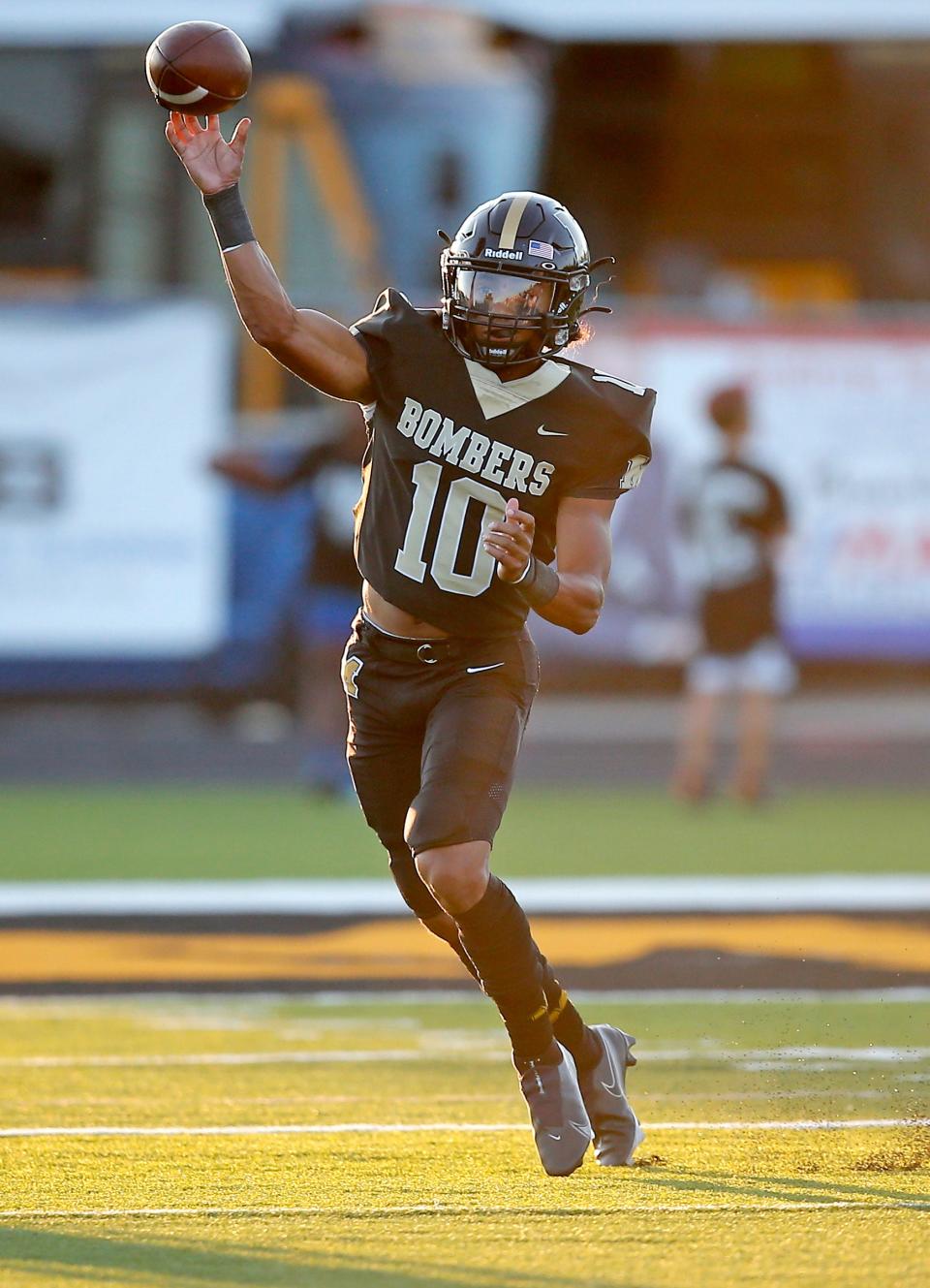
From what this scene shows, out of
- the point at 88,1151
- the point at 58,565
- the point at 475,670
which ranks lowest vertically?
the point at 58,565

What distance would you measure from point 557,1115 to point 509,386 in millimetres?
1513

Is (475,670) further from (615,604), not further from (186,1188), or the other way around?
(615,604)

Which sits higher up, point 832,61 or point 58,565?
point 832,61

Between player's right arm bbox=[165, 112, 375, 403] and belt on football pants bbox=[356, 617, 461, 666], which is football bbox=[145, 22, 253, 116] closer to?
player's right arm bbox=[165, 112, 375, 403]

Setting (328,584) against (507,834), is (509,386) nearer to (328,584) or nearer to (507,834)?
(507,834)

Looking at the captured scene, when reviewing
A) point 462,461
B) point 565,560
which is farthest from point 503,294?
point 565,560

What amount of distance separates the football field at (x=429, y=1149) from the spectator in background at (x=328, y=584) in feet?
15.1

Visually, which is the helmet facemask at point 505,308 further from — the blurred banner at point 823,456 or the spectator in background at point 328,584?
the blurred banner at point 823,456

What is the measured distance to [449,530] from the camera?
4.34 metres

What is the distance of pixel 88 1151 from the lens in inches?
173

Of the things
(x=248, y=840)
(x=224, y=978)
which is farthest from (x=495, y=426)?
(x=248, y=840)

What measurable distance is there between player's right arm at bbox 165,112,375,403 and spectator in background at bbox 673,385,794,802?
21.2 feet

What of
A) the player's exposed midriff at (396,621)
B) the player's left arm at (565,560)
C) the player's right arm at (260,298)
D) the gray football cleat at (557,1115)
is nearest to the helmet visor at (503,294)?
the player's right arm at (260,298)

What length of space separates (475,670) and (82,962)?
2.91 m
